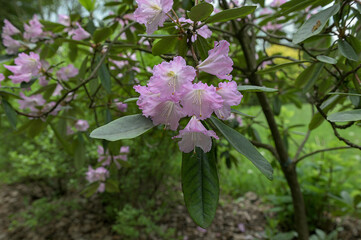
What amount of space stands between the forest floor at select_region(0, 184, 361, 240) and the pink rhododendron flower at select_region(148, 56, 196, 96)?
1.79 meters

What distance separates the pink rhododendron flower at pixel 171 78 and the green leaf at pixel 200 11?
0.35 feet

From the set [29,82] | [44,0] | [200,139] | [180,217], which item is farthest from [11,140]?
[44,0]

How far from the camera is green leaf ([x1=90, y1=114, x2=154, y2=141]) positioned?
A: 1.19 ft

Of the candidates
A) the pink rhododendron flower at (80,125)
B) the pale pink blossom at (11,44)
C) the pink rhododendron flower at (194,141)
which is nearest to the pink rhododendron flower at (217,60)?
the pink rhododendron flower at (194,141)

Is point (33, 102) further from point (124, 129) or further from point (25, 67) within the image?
point (124, 129)

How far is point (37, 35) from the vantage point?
1.13 m

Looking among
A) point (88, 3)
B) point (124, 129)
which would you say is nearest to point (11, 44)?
point (88, 3)

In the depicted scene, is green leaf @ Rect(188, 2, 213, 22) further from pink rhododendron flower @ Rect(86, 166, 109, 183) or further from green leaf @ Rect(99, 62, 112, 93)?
pink rhododendron flower @ Rect(86, 166, 109, 183)

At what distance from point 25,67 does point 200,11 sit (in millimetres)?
747

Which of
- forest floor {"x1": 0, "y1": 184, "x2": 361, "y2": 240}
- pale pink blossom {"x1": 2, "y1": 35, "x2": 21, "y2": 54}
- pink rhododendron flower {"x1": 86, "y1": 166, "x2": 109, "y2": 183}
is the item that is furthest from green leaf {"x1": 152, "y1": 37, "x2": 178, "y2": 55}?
forest floor {"x1": 0, "y1": 184, "x2": 361, "y2": 240}

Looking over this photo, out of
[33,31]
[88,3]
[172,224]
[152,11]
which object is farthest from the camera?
[172,224]

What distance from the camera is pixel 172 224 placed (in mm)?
2207

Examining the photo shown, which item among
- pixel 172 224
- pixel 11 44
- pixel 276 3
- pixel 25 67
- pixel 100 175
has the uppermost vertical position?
pixel 276 3

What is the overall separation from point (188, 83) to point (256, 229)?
83.3 inches
